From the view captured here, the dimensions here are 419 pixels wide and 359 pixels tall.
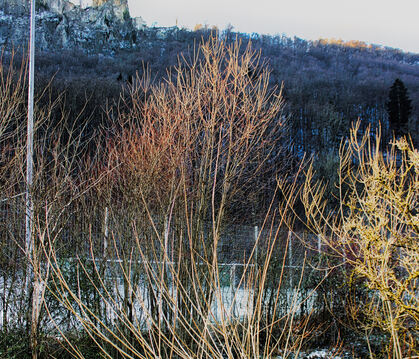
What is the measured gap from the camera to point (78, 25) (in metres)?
62.8

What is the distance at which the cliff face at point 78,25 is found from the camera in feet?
162

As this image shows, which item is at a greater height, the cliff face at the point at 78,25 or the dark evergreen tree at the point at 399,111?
the cliff face at the point at 78,25

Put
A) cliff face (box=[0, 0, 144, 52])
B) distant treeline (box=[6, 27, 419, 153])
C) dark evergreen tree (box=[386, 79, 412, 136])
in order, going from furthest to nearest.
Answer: cliff face (box=[0, 0, 144, 52]) → dark evergreen tree (box=[386, 79, 412, 136]) → distant treeline (box=[6, 27, 419, 153])

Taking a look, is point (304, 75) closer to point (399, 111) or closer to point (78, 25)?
point (399, 111)

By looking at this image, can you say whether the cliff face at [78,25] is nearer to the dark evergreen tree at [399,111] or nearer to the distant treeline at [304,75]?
the distant treeline at [304,75]

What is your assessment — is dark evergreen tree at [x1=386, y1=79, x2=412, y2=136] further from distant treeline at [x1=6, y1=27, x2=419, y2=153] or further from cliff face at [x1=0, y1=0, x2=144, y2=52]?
cliff face at [x1=0, y1=0, x2=144, y2=52]

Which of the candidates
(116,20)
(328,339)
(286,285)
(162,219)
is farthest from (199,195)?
(116,20)

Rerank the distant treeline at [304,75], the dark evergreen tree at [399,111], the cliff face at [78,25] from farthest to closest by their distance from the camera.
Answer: the cliff face at [78,25], the dark evergreen tree at [399,111], the distant treeline at [304,75]

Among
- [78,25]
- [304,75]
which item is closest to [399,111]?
[304,75]

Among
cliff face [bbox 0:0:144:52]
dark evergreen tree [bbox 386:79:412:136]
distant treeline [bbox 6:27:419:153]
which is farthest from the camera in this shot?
cliff face [bbox 0:0:144:52]

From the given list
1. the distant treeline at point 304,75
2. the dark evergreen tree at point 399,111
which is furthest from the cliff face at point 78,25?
the dark evergreen tree at point 399,111

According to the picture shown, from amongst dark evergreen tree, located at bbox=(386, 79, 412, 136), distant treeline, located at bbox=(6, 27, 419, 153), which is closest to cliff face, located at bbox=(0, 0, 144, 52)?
distant treeline, located at bbox=(6, 27, 419, 153)

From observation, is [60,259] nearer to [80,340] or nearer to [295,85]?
[80,340]

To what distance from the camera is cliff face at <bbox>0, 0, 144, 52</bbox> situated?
49.3 metres
